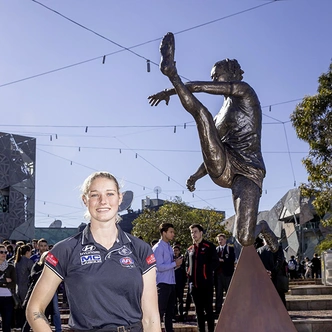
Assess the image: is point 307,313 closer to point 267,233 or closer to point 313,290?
point 313,290

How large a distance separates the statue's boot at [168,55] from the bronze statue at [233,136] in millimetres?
23

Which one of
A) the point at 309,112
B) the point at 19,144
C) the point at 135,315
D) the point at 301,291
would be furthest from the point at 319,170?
the point at 19,144

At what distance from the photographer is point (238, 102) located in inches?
203

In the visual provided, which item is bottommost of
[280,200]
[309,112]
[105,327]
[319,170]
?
[105,327]

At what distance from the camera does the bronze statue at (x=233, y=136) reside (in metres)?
4.89

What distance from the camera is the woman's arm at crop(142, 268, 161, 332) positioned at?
8.38 feet

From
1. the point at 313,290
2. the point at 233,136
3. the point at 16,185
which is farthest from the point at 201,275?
the point at 16,185

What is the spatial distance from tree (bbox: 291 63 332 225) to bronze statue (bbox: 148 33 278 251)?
48.4 ft

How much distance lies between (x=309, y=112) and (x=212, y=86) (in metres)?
15.8

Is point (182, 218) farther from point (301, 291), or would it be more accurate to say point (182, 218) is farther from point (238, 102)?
point (238, 102)

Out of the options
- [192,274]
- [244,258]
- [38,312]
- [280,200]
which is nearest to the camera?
[38,312]

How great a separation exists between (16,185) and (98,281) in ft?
156

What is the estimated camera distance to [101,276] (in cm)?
242

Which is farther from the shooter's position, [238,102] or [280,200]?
[280,200]
